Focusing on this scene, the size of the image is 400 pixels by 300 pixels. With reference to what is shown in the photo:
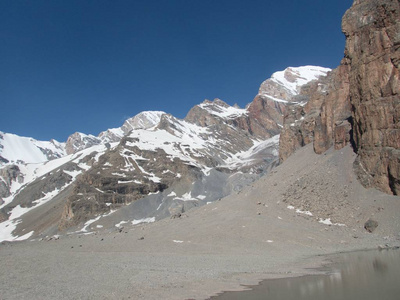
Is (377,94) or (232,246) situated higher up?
(377,94)

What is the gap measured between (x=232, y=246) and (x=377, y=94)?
33352 millimetres

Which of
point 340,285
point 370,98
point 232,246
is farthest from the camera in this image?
point 370,98

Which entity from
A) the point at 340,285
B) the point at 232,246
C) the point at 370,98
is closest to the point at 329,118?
the point at 370,98

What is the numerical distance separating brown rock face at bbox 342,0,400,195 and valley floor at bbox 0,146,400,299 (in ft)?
9.67

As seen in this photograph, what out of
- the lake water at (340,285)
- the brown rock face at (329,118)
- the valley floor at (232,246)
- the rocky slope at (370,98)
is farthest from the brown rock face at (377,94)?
the lake water at (340,285)

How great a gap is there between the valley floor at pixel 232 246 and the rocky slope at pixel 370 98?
10.3ft

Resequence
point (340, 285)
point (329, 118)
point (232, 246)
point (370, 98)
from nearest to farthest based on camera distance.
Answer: point (340, 285) → point (232, 246) → point (370, 98) → point (329, 118)

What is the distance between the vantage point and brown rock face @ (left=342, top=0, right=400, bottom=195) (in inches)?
1984

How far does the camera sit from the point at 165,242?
152ft

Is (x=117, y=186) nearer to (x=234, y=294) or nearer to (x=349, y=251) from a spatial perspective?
(x=349, y=251)

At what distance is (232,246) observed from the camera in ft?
140

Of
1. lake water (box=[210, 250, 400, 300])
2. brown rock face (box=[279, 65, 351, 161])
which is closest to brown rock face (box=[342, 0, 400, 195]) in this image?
brown rock face (box=[279, 65, 351, 161])

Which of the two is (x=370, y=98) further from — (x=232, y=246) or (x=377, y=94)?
(x=232, y=246)

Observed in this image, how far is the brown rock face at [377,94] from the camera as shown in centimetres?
5041
